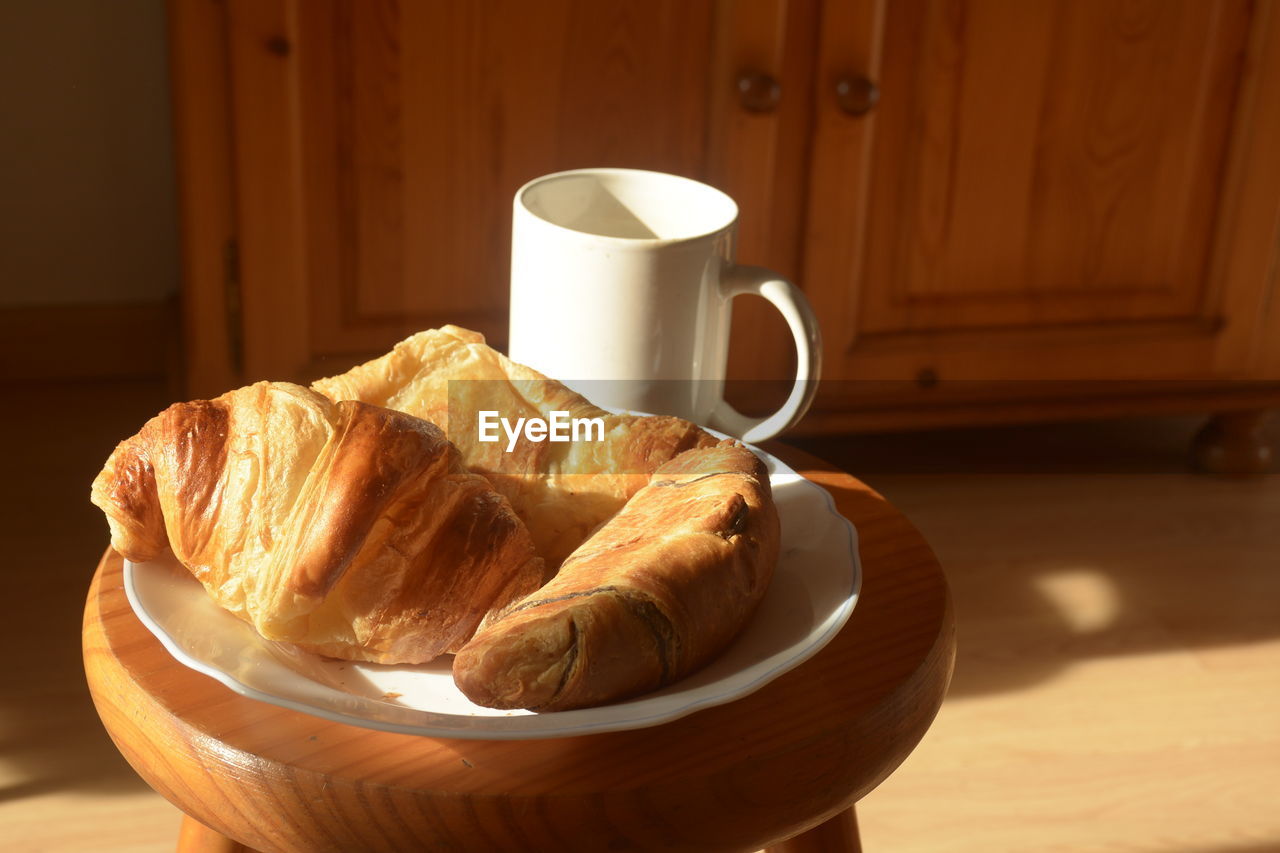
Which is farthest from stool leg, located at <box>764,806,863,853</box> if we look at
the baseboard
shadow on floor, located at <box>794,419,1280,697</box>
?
the baseboard

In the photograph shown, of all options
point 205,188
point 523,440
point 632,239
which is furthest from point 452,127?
point 523,440

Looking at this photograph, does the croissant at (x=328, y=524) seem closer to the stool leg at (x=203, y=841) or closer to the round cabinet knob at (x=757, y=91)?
the stool leg at (x=203, y=841)

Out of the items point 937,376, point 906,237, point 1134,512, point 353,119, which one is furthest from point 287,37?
point 1134,512

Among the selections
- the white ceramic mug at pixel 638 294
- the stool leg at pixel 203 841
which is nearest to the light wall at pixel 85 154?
the white ceramic mug at pixel 638 294

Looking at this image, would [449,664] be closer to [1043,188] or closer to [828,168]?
[828,168]

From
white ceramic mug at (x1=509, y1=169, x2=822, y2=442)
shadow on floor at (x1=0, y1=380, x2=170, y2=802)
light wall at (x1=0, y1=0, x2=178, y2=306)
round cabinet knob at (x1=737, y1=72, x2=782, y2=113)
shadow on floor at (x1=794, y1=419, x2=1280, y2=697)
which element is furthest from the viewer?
light wall at (x1=0, y1=0, x2=178, y2=306)

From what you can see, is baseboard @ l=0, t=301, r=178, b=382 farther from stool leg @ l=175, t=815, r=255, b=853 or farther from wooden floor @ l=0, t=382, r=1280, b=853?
stool leg @ l=175, t=815, r=255, b=853
